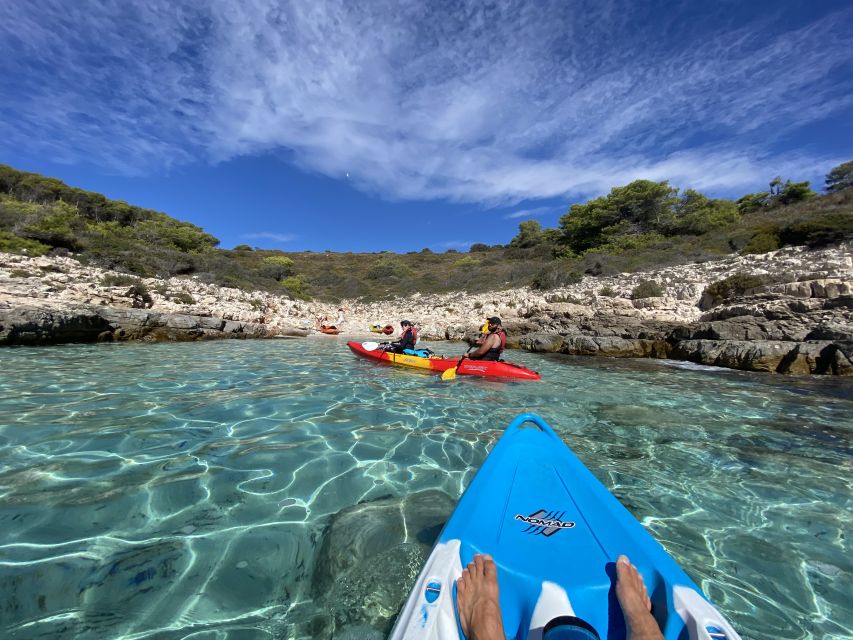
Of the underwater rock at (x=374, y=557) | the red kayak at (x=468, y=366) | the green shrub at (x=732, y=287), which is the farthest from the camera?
the green shrub at (x=732, y=287)

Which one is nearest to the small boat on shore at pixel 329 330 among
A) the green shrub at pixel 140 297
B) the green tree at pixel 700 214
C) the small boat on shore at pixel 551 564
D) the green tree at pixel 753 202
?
the green shrub at pixel 140 297

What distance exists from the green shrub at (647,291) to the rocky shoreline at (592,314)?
268 mm

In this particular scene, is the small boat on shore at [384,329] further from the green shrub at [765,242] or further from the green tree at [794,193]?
the green tree at [794,193]

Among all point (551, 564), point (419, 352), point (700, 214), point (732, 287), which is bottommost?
point (551, 564)

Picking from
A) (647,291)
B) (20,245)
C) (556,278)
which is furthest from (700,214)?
(20,245)

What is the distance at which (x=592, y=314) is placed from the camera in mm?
16031

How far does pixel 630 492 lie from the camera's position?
3.45 m

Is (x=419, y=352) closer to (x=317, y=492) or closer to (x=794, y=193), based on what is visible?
(x=317, y=492)

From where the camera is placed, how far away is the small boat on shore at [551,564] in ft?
5.24

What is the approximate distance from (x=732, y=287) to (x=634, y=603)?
1659cm

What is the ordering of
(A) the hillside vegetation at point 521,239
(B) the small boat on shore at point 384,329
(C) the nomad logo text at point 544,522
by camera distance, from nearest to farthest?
(C) the nomad logo text at point 544,522, (B) the small boat on shore at point 384,329, (A) the hillside vegetation at point 521,239

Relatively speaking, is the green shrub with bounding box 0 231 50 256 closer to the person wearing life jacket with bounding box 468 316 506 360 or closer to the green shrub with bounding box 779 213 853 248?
the person wearing life jacket with bounding box 468 316 506 360

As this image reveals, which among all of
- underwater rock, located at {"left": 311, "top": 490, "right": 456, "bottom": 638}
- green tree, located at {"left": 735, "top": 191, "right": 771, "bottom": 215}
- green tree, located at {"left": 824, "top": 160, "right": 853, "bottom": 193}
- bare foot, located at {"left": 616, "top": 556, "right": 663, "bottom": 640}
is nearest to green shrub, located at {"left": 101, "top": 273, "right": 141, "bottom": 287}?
underwater rock, located at {"left": 311, "top": 490, "right": 456, "bottom": 638}

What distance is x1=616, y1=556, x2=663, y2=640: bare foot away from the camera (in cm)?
159
